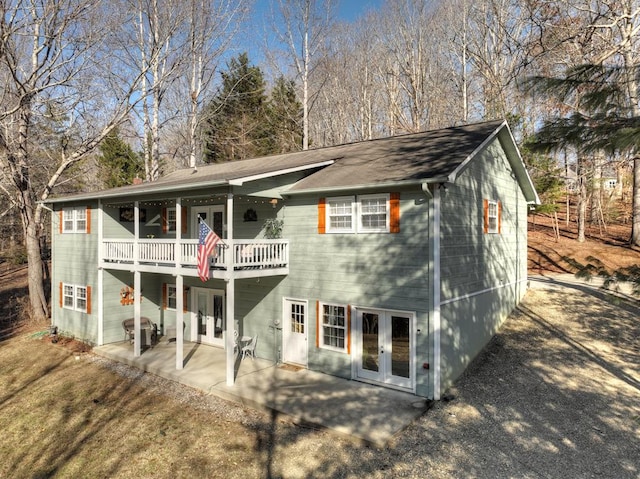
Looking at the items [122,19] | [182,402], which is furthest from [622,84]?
[122,19]

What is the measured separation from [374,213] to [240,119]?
22.1 metres

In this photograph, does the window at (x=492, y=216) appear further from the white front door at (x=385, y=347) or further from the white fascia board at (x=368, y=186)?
the white front door at (x=385, y=347)

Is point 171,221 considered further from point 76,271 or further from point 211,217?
point 76,271

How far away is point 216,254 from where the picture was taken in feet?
36.1

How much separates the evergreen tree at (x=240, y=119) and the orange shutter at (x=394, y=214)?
20.5m

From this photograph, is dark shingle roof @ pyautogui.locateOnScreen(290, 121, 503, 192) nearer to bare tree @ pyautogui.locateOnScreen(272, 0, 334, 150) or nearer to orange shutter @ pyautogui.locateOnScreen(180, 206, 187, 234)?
orange shutter @ pyautogui.locateOnScreen(180, 206, 187, 234)

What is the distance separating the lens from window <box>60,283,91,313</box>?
15.9m

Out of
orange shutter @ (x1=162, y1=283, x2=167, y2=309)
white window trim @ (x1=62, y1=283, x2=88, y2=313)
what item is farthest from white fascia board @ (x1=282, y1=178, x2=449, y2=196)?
white window trim @ (x1=62, y1=283, x2=88, y2=313)

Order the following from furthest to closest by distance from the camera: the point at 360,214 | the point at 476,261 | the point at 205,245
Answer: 1. the point at 476,261
2. the point at 360,214
3. the point at 205,245

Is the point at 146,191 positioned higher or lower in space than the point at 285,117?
lower

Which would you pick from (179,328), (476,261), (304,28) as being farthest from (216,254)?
(304,28)

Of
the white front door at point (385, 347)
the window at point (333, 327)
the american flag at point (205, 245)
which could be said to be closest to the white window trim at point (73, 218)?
the american flag at point (205, 245)

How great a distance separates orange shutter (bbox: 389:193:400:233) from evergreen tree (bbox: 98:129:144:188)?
25197 mm

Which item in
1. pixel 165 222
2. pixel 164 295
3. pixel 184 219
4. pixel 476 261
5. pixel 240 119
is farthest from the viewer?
pixel 240 119
